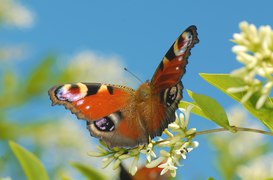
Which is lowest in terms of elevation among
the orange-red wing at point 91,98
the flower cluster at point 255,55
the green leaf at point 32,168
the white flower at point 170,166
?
the green leaf at point 32,168

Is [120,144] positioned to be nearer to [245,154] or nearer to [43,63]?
[245,154]

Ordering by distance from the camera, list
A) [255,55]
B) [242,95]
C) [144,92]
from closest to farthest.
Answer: [255,55] < [242,95] < [144,92]

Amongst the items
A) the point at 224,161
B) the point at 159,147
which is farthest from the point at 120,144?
the point at 224,161

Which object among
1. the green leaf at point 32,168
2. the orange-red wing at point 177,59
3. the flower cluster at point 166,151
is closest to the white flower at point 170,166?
the flower cluster at point 166,151

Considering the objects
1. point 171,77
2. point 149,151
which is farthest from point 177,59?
point 149,151

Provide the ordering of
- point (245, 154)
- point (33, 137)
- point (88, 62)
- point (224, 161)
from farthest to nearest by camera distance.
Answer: point (88, 62), point (33, 137), point (245, 154), point (224, 161)

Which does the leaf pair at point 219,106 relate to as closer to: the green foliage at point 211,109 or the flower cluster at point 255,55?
the green foliage at point 211,109

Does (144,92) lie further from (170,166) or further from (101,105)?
(170,166)
